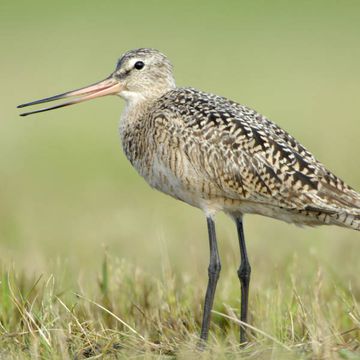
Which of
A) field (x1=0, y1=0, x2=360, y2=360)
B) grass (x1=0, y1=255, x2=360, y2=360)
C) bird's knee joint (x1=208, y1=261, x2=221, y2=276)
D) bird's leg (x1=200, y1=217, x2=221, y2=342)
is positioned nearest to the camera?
grass (x1=0, y1=255, x2=360, y2=360)

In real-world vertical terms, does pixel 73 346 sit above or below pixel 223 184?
below

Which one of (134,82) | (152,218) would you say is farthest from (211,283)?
(152,218)

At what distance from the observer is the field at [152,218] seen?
20.6 ft

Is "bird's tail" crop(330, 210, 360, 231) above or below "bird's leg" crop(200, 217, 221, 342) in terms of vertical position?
above

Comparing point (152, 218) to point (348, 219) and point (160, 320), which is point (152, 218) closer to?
point (160, 320)

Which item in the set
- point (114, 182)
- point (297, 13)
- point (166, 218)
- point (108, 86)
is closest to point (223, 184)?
point (108, 86)

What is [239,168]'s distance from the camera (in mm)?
7066

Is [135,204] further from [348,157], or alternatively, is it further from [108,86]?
[108,86]

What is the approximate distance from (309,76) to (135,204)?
1212 cm

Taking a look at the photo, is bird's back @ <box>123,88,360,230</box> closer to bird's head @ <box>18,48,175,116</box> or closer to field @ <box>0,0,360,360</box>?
field @ <box>0,0,360,360</box>

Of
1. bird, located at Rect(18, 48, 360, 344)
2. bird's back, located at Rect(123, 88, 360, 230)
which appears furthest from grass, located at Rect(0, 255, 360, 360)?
bird's back, located at Rect(123, 88, 360, 230)

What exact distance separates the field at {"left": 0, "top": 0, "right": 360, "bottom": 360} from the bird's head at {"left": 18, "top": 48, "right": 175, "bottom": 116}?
1102 millimetres

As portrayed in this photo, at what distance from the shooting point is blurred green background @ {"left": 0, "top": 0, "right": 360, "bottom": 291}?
1060 cm

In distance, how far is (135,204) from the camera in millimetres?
13195
